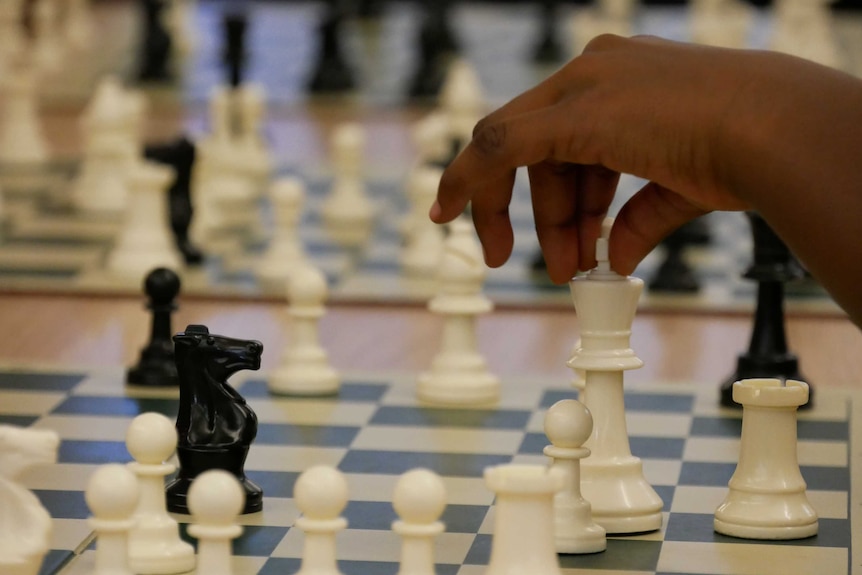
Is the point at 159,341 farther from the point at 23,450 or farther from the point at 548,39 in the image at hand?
the point at 548,39

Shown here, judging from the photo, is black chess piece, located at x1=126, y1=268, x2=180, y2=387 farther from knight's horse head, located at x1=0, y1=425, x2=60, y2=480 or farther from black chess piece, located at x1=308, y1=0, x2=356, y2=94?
black chess piece, located at x1=308, y1=0, x2=356, y2=94

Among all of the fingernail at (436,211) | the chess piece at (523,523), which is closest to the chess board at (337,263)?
the fingernail at (436,211)

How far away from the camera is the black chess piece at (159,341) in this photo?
8.23ft

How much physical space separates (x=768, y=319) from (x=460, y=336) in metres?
0.44

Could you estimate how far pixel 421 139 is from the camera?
4.19 m

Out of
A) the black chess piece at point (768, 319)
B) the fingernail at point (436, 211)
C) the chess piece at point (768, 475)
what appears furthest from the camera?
the black chess piece at point (768, 319)

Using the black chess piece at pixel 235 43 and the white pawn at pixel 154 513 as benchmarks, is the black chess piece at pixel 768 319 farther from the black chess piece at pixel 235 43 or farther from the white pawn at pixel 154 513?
the black chess piece at pixel 235 43

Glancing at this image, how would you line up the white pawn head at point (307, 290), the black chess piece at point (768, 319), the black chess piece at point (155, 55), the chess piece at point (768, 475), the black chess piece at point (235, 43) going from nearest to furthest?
the chess piece at point (768, 475), the black chess piece at point (768, 319), the white pawn head at point (307, 290), the black chess piece at point (235, 43), the black chess piece at point (155, 55)

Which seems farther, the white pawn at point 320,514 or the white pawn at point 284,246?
the white pawn at point 284,246

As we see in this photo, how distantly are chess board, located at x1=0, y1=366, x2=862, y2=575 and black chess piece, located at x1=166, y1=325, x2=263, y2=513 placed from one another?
7 cm

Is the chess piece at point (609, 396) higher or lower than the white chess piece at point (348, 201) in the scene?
lower

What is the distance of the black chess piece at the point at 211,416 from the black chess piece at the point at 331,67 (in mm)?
4703

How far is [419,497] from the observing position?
1.50 meters

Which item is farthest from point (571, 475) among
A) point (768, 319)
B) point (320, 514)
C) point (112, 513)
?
point (768, 319)
